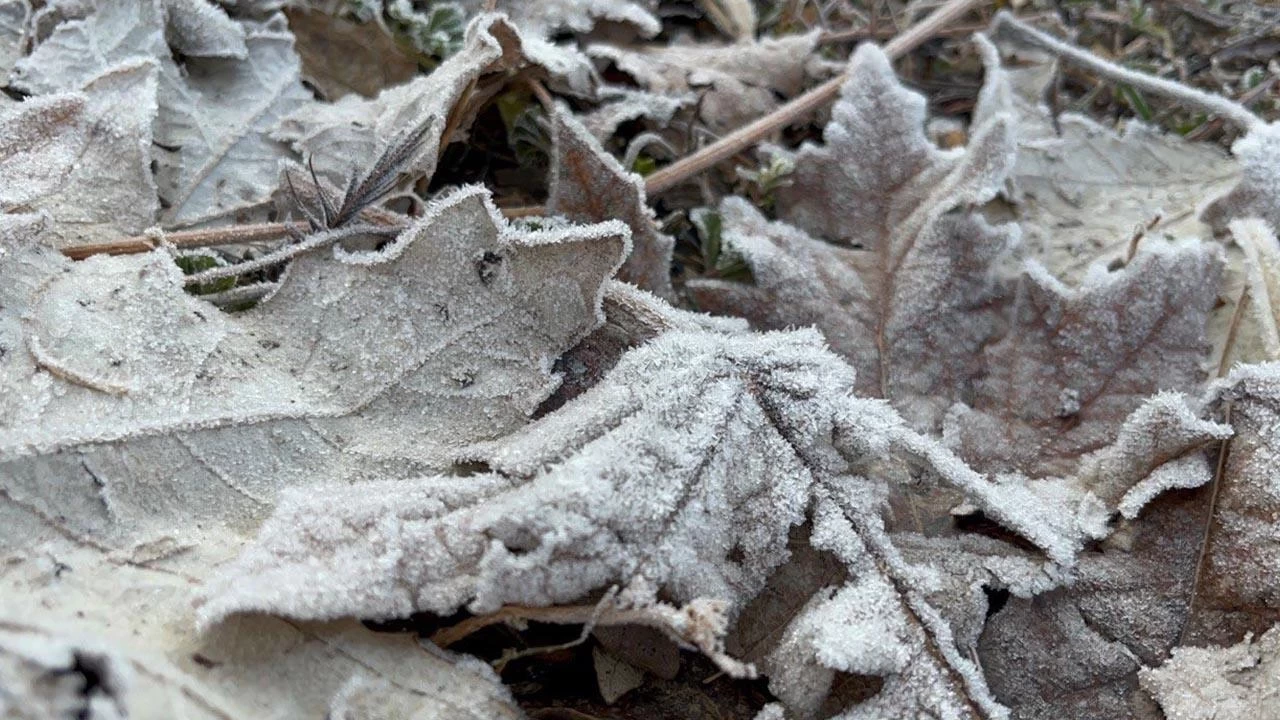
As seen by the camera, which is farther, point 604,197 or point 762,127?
point 762,127

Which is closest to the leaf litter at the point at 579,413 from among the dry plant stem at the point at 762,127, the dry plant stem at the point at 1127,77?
the dry plant stem at the point at 762,127

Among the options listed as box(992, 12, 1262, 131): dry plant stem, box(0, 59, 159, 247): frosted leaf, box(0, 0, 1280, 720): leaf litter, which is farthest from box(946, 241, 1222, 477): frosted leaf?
box(0, 59, 159, 247): frosted leaf

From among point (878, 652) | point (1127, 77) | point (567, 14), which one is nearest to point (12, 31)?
point (567, 14)

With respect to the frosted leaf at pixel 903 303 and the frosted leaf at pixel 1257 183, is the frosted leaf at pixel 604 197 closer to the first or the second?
the frosted leaf at pixel 903 303

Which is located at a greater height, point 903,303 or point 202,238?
point 202,238

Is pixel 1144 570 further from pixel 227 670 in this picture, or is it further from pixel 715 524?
pixel 227 670

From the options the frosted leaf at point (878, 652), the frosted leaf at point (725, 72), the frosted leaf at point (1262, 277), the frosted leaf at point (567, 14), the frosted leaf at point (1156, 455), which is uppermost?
the frosted leaf at point (567, 14)

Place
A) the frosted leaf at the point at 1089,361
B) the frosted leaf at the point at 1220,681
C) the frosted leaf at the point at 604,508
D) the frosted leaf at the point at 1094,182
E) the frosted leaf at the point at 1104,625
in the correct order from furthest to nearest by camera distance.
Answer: the frosted leaf at the point at 1094,182, the frosted leaf at the point at 1089,361, the frosted leaf at the point at 1104,625, the frosted leaf at the point at 1220,681, the frosted leaf at the point at 604,508

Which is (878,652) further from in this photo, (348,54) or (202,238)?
(348,54)
